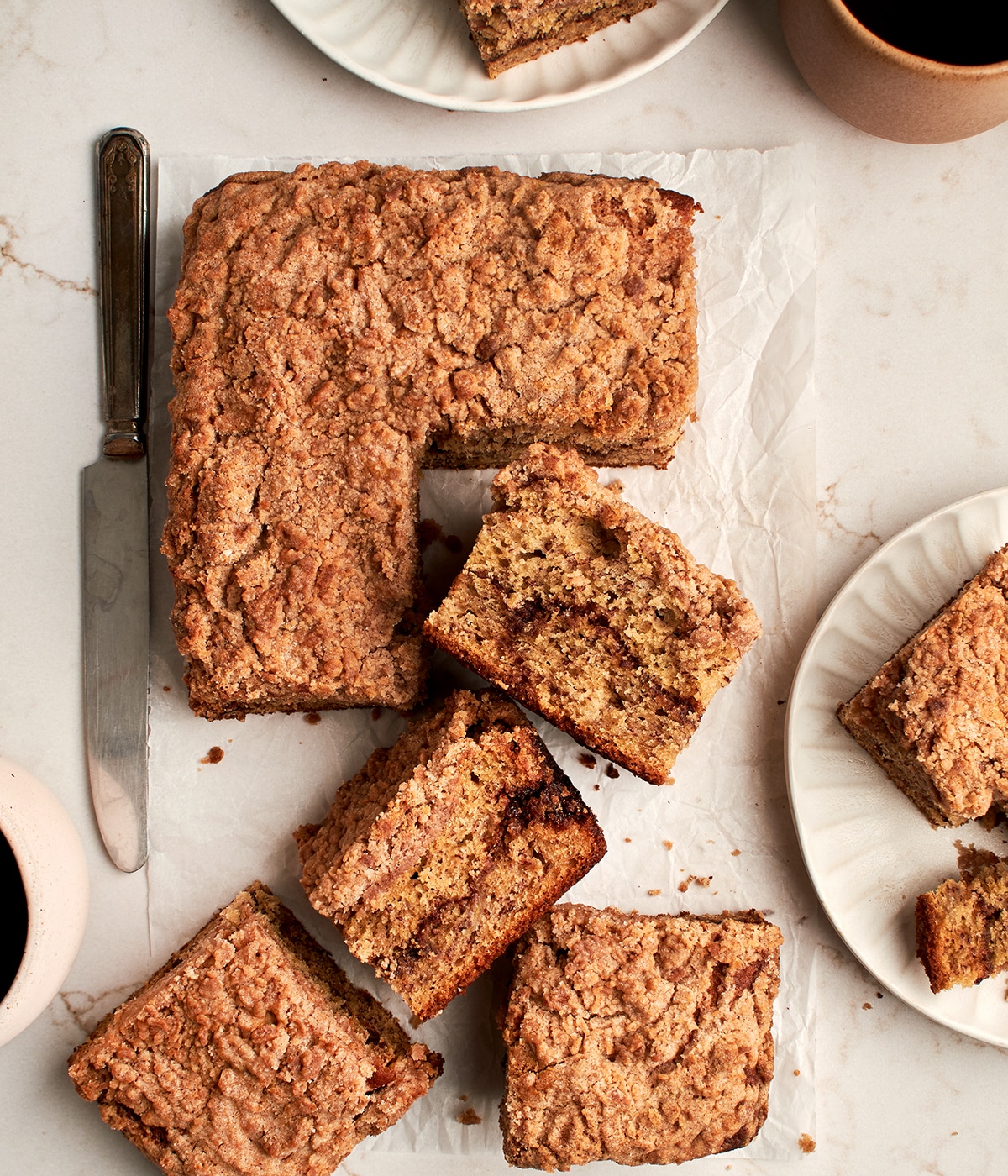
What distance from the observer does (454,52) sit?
3070mm

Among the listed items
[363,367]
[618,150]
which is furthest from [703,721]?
[618,150]

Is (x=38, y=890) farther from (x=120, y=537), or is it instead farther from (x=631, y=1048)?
(x=631, y=1048)

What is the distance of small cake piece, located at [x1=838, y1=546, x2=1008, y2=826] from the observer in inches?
106

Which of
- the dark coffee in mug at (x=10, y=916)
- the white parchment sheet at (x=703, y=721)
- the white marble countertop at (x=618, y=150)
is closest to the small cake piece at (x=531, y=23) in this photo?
the white marble countertop at (x=618, y=150)

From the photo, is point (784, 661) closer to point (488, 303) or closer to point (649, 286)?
point (649, 286)

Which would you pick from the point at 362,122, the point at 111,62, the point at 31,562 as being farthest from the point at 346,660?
the point at 111,62

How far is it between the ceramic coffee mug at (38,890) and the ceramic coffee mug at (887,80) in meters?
3.12

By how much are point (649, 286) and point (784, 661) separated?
1275mm

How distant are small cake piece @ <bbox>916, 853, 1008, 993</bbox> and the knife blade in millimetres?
2463

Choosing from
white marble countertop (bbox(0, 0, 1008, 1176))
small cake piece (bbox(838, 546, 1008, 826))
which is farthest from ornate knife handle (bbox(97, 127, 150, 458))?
small cake piece (bbox(838, 546, 1008, 826))

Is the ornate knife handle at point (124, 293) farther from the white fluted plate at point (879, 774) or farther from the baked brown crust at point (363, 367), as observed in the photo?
the white fluted plate at point (879, 774)

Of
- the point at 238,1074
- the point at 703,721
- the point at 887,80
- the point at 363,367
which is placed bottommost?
the point at 238,1074

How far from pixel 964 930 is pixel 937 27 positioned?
106 inches

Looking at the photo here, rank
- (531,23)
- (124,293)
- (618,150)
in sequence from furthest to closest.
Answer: (618,150), (124,293), (531,23)
